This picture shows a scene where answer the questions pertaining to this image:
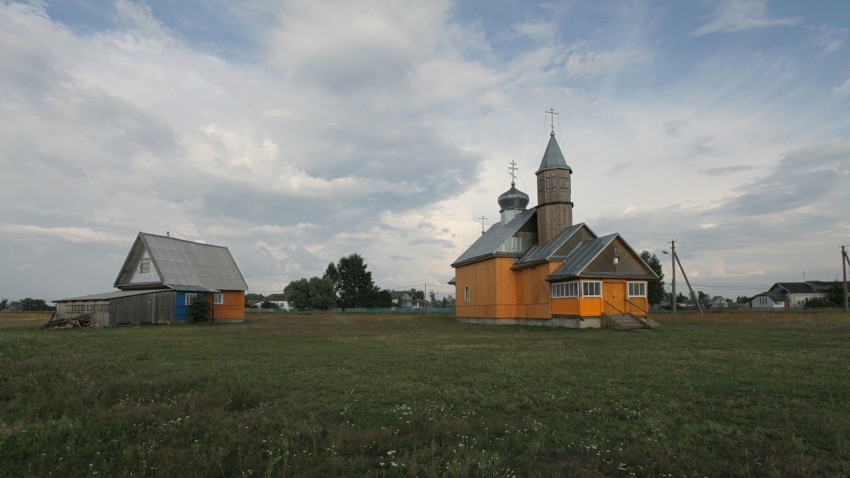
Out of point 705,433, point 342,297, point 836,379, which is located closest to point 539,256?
point 836,379

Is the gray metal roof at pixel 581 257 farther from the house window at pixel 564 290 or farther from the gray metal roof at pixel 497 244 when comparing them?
the gray metal roof at pixel 497 244

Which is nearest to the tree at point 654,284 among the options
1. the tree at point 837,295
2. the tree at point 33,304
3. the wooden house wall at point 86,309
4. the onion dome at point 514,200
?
the tree at point 837,295

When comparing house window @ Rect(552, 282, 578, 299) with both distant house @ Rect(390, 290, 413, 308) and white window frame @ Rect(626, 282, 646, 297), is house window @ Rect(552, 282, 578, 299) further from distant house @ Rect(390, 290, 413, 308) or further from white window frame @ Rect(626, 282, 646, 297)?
distant house @ Rect(390, 290, 413, 308)

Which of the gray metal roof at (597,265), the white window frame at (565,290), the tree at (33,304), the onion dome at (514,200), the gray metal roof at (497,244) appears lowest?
the tree at (33,304)

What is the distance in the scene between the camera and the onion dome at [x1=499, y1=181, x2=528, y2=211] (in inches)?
1732

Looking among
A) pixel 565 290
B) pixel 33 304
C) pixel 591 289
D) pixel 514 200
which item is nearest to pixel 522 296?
pixel 565 290

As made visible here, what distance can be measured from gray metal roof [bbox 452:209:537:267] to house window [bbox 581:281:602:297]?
746cm

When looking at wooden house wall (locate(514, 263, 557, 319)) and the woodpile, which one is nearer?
the woodpile

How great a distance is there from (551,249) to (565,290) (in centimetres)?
300

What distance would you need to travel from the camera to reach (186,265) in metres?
41.6

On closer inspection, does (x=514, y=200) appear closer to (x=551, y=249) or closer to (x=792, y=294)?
(x=551, y=249)

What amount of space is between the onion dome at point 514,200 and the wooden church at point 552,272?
10.2 inches

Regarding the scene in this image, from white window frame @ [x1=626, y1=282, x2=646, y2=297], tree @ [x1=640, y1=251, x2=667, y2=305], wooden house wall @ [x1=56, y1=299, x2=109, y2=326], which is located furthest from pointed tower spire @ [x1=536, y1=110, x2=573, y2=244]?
tree @ [x1=640, y1=251, x2=667, y2=305]

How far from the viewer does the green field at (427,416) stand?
5.57m
